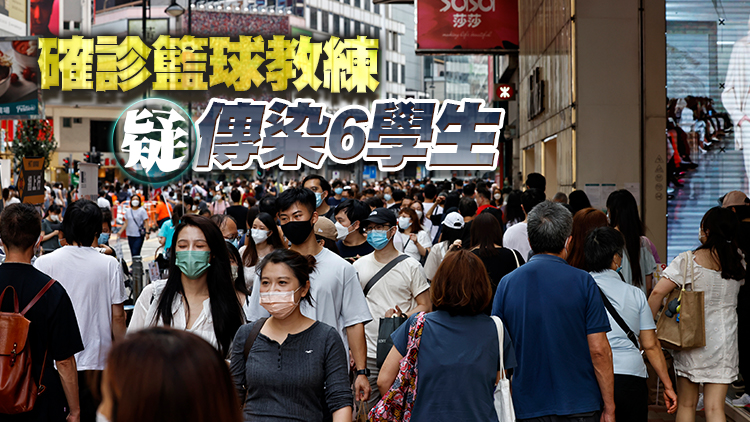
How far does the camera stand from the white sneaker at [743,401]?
21.0 feet

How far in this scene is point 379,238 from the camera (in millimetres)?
5898

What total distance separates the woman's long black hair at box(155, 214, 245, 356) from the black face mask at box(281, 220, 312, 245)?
0.72 m

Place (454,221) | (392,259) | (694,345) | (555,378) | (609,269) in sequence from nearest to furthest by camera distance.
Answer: (555,378)
(609,269)
(694,345)
(392,259)
(454,221)

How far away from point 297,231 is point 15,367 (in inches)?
71.5

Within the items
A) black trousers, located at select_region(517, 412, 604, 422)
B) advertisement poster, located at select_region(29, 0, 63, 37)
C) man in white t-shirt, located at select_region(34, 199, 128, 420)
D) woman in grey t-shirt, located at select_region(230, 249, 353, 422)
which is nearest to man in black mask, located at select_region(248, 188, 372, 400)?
woman in grey t-shirt, located at select_region(230, 249, 353, 422)

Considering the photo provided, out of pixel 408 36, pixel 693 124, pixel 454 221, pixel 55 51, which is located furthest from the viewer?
pixel 408 36

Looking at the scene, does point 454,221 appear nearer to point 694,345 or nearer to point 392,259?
point 392,259

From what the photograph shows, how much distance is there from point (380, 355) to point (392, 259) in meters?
1.21

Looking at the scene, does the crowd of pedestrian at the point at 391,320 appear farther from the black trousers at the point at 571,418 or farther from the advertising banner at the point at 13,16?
the advertising banner at the point at 13,16

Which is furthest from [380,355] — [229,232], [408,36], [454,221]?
[408,36]

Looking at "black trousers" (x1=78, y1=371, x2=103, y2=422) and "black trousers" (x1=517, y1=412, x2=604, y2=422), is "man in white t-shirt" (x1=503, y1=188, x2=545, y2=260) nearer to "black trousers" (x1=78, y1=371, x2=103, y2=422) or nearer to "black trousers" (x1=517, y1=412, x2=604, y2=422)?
"black trousers" (x1=517, y1=412, x2=604, y2=422)

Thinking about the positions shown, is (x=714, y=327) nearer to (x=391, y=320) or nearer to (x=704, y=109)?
(x=391, y=320)

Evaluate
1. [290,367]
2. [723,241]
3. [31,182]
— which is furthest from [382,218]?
[31,182]

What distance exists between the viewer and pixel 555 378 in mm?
4070
